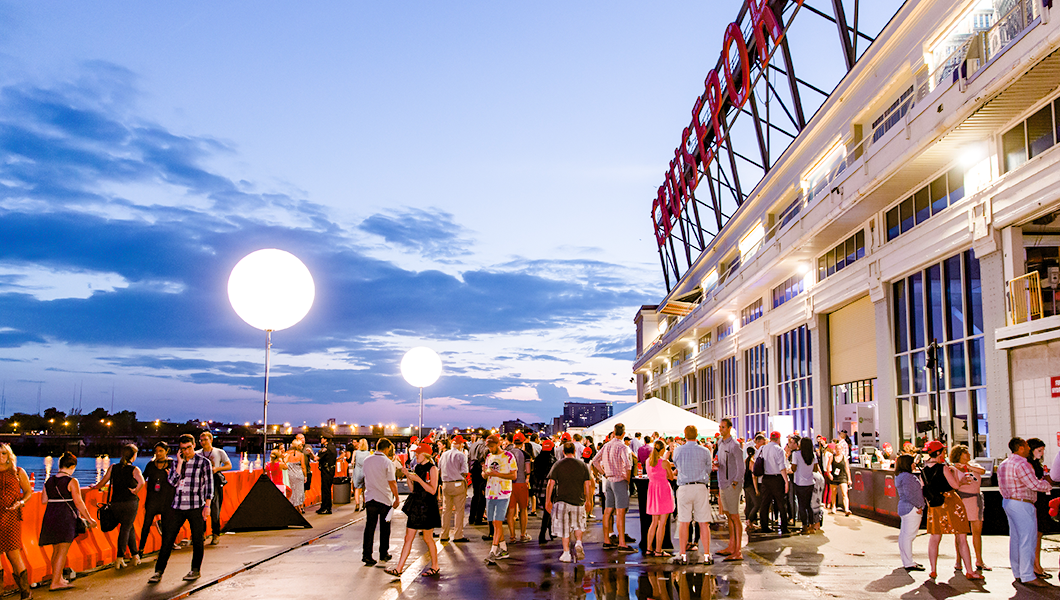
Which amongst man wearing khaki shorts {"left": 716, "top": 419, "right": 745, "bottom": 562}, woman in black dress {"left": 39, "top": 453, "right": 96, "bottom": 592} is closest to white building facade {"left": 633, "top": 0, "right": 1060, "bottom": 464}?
man wearing khaki shorts {"left": 716, "top": 419, "right": 745, "bottom": 562}

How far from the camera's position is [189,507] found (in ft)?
32.5

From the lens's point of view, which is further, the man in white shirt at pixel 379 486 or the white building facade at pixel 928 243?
the white building facade at pixel 928 243

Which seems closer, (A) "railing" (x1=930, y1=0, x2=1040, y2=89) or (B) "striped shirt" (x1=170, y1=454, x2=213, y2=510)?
(B) "striped shirt" (x1=170, y1=454, x2=213, y2=510)

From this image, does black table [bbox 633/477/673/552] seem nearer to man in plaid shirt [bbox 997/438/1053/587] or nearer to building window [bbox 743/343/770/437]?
man in plaid shirt [bbox 997/438/1053/587]

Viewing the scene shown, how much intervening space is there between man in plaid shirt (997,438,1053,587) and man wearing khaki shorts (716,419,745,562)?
136 inches

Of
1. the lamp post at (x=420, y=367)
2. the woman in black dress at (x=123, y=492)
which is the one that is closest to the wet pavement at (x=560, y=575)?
the woman in black dress at (x=123, y=492)

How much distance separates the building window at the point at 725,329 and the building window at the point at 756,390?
4.17m

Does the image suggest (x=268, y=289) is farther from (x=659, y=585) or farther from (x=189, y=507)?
(x=659, y=585)

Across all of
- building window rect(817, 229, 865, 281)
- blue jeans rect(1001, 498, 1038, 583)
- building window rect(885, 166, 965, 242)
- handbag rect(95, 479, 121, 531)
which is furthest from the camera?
building window rect(817, 229, 865, 281)

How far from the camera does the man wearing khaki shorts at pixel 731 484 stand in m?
11.7

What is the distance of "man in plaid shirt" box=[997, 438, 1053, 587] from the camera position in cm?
941

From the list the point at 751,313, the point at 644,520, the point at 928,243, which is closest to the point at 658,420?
the point at 928,243

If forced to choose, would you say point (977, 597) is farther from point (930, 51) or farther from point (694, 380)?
point (694, 380)

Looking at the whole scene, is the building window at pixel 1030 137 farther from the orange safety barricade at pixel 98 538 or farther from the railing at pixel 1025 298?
the orange safety barricade at pixel 98 538
